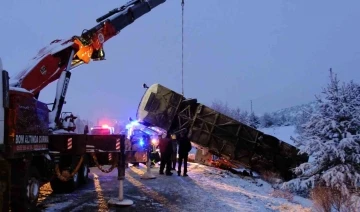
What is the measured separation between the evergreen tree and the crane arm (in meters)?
7.58

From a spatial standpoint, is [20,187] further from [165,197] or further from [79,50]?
[79,50]

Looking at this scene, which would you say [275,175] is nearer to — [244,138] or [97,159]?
[244,138]

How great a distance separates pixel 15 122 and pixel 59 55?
548cm

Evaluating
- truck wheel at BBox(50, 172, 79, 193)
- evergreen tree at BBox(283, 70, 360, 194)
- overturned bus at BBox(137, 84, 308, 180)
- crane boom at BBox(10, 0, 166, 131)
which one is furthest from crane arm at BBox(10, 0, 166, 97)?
evergreen tree at BBox(283, 70, 360, 194)

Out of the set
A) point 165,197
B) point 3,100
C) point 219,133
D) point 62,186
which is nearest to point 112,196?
point 165,197

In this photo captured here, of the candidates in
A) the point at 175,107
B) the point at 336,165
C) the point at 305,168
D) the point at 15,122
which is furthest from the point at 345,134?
the point at 15,122

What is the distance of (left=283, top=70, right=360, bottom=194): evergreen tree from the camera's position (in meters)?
12.9

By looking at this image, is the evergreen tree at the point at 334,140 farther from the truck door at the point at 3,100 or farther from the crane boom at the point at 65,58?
the truck door at the point at 3,100

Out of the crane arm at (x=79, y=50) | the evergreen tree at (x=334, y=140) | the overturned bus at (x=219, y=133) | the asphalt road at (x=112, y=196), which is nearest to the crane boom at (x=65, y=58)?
the crane arm at (x=79, y=50)

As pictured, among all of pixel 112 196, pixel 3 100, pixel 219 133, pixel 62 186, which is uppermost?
pixel 3 100

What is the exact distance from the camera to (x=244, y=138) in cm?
1828

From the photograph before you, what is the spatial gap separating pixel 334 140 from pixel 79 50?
8985 mm

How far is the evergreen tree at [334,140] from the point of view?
42.2 feet

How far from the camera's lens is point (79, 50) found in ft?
39.8
